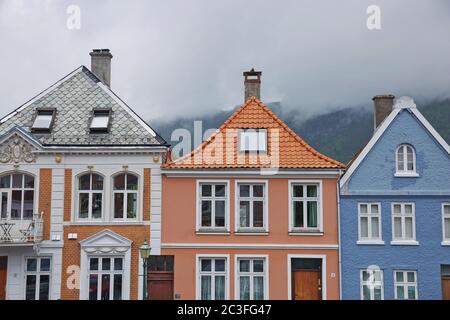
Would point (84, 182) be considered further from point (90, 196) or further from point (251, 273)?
point (251, 273)

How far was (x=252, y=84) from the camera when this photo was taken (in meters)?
20.2

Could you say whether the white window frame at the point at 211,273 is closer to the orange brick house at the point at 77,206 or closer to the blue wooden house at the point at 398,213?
the orange brick house at the point at 77,206

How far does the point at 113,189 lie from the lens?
18203mm

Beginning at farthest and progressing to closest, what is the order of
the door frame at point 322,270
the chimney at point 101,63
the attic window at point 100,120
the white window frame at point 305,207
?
the chimney at point 101,63
the attic window at point 100,120
the white window frame at point 305,207
the door frame at point 322,270

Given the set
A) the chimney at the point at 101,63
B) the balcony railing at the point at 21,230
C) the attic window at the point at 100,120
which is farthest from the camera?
the chimney at the point at 101,63

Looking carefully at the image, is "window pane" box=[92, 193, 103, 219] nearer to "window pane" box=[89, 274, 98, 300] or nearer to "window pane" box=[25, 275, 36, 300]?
"window pane" box=[89, 274, 98, 300]

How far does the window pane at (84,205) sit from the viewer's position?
1819 cm

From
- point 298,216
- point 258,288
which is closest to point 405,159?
point 298,216

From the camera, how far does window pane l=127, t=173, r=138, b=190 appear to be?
1825cm

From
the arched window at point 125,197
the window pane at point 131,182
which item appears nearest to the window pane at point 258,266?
the arched window at point 125,197

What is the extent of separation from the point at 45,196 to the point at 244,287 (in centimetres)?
652

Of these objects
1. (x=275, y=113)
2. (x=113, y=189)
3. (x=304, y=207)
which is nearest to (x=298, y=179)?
(x=304, y=207)

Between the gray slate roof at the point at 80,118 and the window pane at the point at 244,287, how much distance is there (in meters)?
4.68
